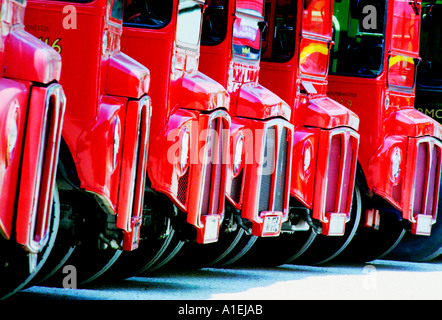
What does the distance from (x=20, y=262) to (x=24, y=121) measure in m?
0.80

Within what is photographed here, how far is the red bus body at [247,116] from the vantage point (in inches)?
380

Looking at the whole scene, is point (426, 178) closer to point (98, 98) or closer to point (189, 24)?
point (189, 24)

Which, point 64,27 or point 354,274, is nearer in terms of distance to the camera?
point 64,27

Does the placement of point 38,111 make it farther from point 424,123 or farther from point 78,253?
point 424,123

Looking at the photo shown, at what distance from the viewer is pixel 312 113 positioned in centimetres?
1090

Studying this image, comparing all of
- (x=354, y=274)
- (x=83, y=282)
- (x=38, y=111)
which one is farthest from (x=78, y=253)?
(x=354, y=274)

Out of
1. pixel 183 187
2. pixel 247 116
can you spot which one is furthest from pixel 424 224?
pixel 183 187

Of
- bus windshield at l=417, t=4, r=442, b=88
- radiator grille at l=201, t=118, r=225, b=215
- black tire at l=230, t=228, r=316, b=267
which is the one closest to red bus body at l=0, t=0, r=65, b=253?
radiator grille at l=201, t=118, r=225, b=215

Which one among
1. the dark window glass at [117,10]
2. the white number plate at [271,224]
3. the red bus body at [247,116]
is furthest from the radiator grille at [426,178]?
the dark window glass at [117,10]

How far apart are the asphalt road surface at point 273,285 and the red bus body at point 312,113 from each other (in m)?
0.62

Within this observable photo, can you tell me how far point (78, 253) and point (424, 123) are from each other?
16.0ft

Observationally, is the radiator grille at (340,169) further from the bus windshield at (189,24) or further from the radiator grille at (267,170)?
the bus windshield at (189,24)

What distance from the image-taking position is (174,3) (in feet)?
28.2

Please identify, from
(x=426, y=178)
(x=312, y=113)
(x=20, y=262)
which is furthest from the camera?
(x=426, y=178)
